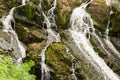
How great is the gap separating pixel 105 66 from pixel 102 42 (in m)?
2.28

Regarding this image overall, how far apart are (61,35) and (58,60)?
9.95 feet

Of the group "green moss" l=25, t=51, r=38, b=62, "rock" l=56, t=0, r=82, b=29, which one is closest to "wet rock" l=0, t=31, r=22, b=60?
"green moss" l=25, t=51, r=38, b=62

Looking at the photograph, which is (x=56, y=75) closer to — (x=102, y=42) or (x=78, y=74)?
(x=78, y=74)

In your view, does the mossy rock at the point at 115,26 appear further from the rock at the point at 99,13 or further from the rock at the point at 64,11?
the rock at the point at 64,11

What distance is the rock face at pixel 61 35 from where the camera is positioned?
599 inches

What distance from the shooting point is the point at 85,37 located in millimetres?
18453

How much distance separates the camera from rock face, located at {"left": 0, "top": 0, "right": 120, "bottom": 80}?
15203mm

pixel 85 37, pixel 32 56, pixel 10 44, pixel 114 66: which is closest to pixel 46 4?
pixel 85 37

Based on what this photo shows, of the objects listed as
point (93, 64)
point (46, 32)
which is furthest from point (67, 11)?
point (93, 64)

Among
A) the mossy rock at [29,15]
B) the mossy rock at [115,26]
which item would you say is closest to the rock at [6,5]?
the mossy rock at [29,15]

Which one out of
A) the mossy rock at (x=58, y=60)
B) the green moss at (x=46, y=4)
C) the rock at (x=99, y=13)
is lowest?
the mossy rock at (x=58, y=60)

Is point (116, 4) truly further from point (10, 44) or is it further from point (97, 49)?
point (10, 44)

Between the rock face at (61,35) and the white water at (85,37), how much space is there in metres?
0.29

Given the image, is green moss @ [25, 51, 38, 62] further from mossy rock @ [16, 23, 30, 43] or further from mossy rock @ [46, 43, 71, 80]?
mossy rock @ [16, 23, 30, 43]
